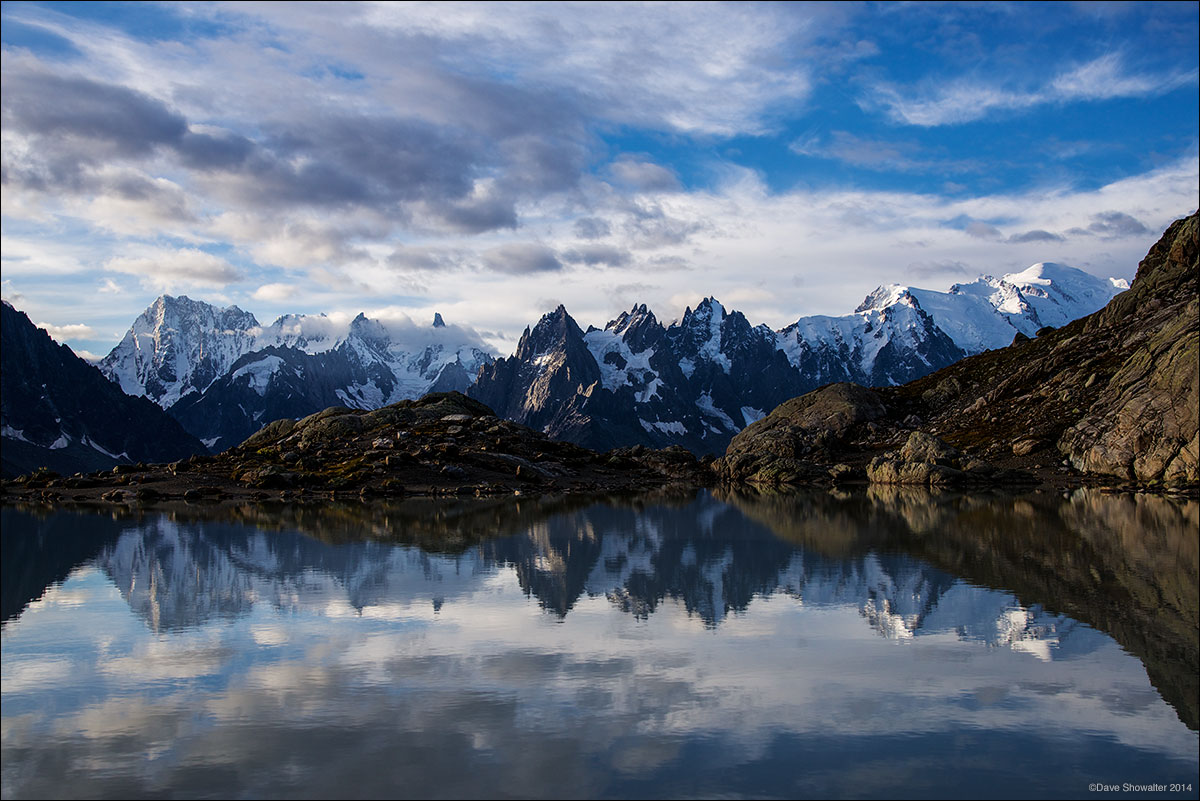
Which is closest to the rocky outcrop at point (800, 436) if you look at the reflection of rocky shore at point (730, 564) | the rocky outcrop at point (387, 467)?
the rocky outcrop at point (387, 467)

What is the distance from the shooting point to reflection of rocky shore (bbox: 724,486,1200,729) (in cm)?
2930

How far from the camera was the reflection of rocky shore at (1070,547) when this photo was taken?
2930 centimetres

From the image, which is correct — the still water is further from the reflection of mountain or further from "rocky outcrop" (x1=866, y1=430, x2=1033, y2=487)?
"rocky outcrop" (x1=866, y1=430, x2=1033, y2=487)

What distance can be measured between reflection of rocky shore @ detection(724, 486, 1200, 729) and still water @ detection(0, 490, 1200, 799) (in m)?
0.26

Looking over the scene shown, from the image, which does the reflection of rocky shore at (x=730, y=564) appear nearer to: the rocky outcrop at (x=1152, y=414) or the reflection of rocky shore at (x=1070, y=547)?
the reflection of rocky shore at (x=1070, y=547)

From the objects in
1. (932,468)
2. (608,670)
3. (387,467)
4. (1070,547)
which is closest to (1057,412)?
(932,468)

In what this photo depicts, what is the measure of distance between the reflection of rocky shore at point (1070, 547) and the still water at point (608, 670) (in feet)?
0.86

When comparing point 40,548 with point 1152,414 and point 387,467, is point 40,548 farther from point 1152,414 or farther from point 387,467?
point 1152,414

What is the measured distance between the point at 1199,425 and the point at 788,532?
68911 millimetres

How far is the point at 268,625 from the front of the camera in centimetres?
3306

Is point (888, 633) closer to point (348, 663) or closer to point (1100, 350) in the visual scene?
point (348, 663)

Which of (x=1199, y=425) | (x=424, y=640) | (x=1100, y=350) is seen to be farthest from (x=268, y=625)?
(x=1100, y=350)

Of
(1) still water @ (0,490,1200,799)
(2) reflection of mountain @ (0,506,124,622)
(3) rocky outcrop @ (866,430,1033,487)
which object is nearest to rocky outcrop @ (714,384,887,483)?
(3) rocky outcrop @ (866,430,1033,487)

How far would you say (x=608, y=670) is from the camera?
26297 mm
